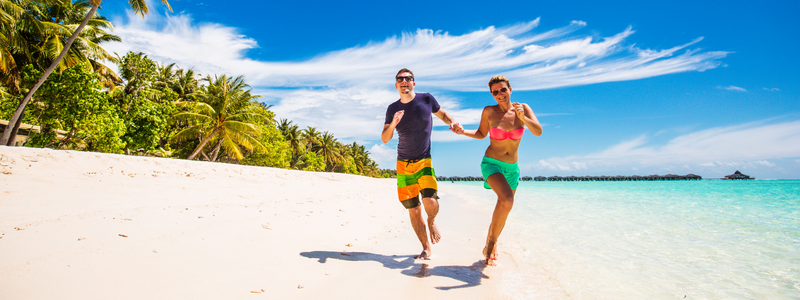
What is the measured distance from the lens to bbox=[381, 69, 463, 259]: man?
3.10 meters

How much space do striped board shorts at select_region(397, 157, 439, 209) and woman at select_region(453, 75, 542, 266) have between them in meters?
0.53

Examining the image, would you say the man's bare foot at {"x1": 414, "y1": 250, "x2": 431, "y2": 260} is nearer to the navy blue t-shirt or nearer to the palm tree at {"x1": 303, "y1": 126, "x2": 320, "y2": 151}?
the navy blue t-shirt

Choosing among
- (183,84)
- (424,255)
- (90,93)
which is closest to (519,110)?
(424,255)

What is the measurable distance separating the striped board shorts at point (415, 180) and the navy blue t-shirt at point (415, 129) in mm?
69

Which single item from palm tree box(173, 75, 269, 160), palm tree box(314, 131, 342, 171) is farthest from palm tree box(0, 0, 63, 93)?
palm tree box(314, 131, 342, 171)

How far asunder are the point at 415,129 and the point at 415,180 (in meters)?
0.51

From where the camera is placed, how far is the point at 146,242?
2652 mm

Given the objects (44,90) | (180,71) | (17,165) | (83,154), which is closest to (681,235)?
(17,165)

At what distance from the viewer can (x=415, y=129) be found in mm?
3102

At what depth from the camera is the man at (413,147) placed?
3.10 metres

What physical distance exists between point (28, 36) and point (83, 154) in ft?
47.9

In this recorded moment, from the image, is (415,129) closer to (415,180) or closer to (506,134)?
(415,180)

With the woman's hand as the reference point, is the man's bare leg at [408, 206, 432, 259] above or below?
below

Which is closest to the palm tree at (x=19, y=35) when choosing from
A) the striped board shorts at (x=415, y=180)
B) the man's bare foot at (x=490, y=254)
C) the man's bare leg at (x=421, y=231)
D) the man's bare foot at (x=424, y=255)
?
the striped board shorts at (x=415, y=180)
